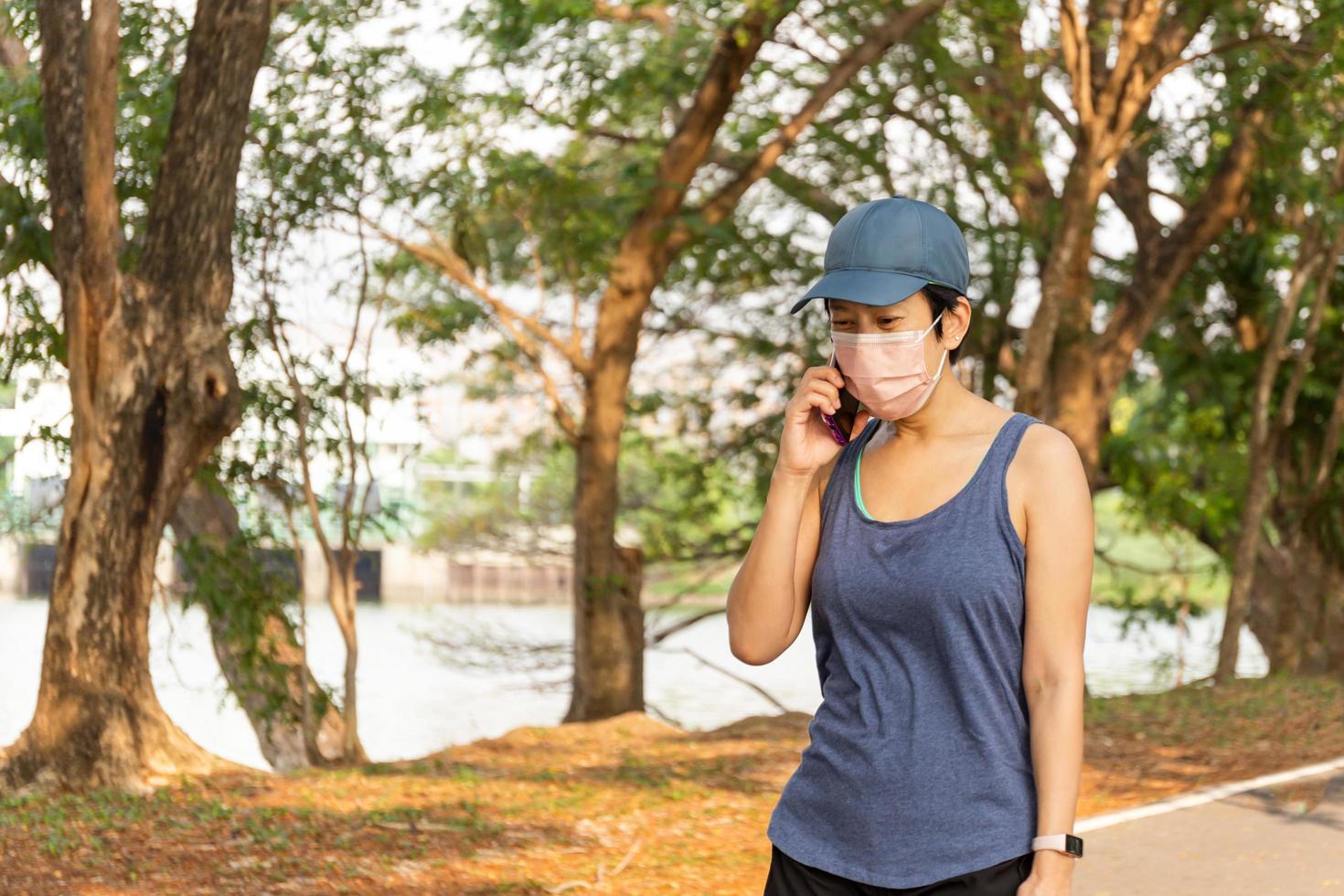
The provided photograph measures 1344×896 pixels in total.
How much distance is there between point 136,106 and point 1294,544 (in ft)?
40.3

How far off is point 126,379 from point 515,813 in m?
2.78

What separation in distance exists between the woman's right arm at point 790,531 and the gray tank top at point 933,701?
0.20 meters

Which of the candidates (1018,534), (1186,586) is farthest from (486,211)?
(1018,534)

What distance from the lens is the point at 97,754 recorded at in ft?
23.6

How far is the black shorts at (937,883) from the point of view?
222 centimetres

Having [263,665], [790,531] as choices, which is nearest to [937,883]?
[790,531]

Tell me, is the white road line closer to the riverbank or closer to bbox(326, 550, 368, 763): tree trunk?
the riverbank

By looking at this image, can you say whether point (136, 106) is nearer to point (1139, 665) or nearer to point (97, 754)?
point (97, 754)

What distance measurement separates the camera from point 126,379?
7234mm

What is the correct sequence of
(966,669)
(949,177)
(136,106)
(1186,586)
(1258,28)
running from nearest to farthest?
(966,669) < (136,106) < (1258,28) < (949,177) < (1186,586)

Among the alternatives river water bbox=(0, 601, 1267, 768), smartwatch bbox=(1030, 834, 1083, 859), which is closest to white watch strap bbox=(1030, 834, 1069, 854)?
smartwatch bbox=(1030, 834, 1083, 859)

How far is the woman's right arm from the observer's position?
2.53m

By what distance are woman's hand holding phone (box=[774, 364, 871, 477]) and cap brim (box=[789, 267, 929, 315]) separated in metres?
0.22

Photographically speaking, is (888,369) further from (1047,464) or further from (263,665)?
(263,665)
